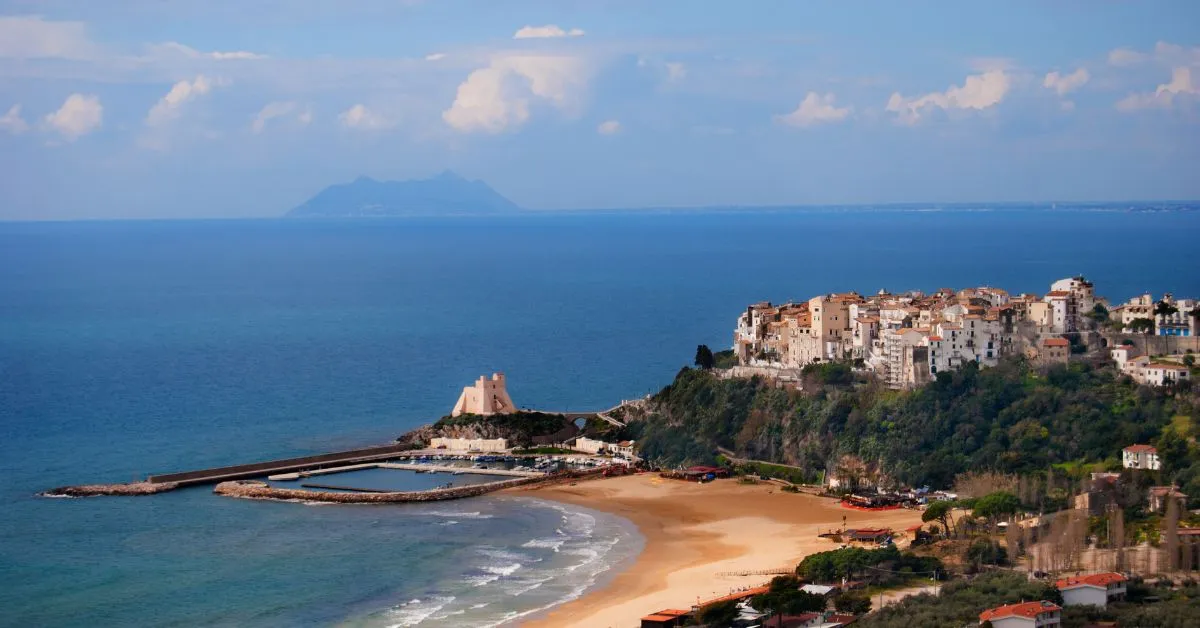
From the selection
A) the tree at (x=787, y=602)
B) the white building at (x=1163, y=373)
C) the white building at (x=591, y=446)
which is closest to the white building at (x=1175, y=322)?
the white building at (x=1163, y=373)

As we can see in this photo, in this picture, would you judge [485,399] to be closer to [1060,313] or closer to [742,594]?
[1060,313]

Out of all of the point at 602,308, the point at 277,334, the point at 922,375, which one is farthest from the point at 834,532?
the point at 602,308

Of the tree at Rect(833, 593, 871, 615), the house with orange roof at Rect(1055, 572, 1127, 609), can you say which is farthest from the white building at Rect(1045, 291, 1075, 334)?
the tree at Rect(833, 593, 871, 615)

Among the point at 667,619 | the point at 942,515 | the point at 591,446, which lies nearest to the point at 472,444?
the point at 591,446

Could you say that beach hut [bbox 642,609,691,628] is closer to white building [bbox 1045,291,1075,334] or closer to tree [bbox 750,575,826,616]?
tree [bbox 750,575,826,616]

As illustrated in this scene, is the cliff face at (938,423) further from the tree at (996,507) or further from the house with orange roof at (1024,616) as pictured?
the house with orange roof at (1024,616)

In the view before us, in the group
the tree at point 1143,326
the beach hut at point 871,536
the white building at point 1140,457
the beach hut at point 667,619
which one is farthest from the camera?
the tree at point 1143,326
